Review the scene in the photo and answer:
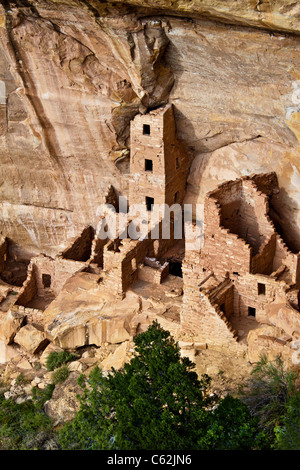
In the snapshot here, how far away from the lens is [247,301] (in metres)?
18.5

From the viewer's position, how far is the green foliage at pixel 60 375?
19156 millimetres

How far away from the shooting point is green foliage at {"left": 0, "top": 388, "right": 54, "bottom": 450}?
17359mm

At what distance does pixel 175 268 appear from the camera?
2228cm

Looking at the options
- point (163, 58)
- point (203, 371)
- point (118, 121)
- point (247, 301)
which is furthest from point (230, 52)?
point (203, 371)

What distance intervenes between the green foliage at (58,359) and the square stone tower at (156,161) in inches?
178

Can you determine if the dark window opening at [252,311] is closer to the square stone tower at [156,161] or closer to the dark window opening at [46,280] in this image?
the square stone tower at [156,161]

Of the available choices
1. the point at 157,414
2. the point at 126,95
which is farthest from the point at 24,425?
the point at 126,95

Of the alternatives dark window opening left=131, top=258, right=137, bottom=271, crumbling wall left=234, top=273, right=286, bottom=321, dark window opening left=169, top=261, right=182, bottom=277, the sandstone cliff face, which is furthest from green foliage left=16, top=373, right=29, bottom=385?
the sandstone cliff face

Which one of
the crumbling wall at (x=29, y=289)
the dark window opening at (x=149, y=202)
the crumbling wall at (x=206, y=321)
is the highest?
the dark window opening at (x=149, y=202)

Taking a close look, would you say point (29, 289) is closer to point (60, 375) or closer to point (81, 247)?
point (81, 247)

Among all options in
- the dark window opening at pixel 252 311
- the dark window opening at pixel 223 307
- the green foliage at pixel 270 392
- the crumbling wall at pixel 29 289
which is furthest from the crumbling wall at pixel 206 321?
the crumbling wall at pixel 29 289

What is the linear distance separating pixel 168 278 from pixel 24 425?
5.28 meters

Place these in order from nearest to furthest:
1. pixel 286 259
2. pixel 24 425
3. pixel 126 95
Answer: pixel 24 425, pixel 286 259, pixel 126 95

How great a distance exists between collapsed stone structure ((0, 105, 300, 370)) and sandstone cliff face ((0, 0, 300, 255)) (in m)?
0.55
